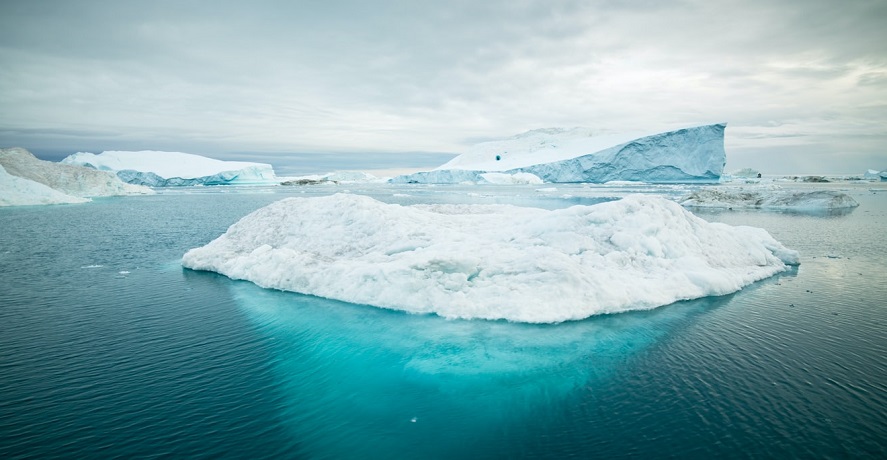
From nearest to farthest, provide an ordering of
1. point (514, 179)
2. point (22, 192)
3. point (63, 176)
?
point (22, 192) < point (63, 176) < point (514, 179)

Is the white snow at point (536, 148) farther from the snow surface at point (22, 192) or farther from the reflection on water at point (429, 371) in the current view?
the reflection on water at point (429, 371)

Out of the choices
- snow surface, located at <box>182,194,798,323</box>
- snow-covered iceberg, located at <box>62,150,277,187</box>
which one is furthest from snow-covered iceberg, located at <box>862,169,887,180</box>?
snow-covered iceberg, located at <box>62,150,277,187</box>

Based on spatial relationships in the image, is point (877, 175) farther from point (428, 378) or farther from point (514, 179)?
point (428, 378)

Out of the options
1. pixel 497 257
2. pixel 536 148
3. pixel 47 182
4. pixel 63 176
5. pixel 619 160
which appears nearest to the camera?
pixel 497 257

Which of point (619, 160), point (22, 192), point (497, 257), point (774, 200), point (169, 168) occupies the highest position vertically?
point (619, 160)

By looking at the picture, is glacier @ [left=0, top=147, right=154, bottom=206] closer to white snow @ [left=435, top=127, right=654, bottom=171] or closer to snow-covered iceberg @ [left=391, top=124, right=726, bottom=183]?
snow-covered iceberg @ [left=391, top=124, right=726, bottom=183]

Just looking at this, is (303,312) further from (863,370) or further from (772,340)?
(863,370)

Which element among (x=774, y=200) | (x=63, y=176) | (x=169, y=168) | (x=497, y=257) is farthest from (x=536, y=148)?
(x=497, y=257)
